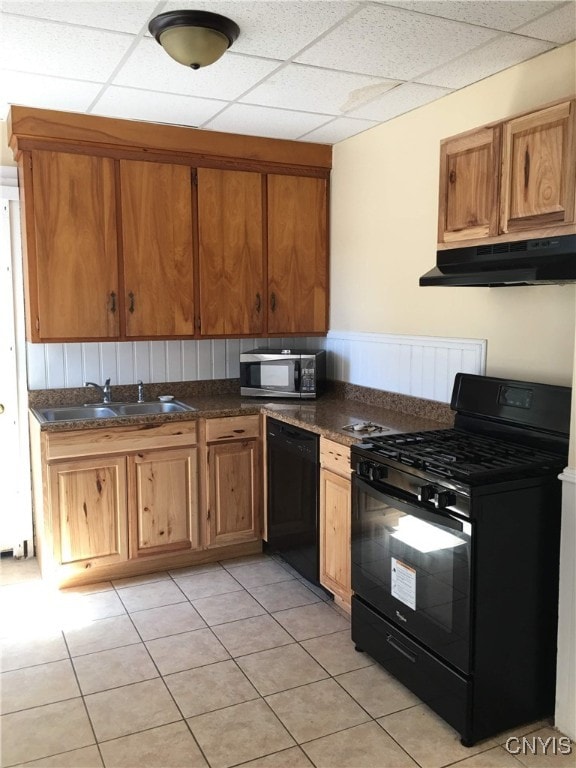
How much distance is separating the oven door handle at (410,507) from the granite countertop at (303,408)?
257mm

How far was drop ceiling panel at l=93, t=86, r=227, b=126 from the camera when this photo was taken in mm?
3068

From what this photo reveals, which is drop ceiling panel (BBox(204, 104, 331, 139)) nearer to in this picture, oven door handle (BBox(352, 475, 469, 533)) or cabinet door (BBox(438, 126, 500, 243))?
cabinet door (BBox(438, 126, 500, 243))

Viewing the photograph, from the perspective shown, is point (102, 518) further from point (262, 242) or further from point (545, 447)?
point (545, 447)

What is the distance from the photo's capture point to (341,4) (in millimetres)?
2139

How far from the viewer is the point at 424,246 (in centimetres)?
333

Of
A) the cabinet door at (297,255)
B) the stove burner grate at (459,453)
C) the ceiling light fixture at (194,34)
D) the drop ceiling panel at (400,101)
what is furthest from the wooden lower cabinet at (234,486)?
the ceiling light fixture at (194,34)

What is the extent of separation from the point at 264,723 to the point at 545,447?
1.43 meters

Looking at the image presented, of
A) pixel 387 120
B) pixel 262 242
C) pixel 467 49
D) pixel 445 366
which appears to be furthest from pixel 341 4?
pixel 262 242

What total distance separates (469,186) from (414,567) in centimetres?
146

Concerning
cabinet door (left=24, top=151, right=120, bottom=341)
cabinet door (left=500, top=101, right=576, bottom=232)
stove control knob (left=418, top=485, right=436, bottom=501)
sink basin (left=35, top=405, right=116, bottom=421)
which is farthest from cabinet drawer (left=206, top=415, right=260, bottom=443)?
cabinet door (left=500, top=101, right=576, bottom=232)

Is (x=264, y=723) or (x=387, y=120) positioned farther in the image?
(x=387, y=120)

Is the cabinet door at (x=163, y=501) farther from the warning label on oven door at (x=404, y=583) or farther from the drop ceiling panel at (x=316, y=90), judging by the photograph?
the drop ceiling panel at (x=316, y=90)

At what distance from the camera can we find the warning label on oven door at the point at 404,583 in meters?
2.39
